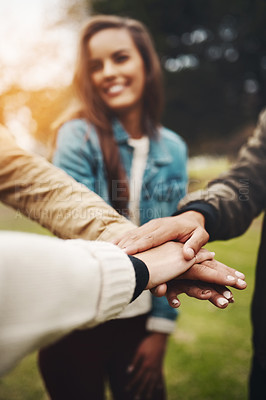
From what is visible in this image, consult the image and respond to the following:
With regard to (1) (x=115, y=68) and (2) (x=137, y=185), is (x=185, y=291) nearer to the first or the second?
(2) (x=137, y=185)

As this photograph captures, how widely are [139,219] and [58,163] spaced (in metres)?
0.31

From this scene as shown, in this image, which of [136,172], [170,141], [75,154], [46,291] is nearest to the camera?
[46,291]

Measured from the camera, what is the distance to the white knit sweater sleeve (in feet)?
1.26

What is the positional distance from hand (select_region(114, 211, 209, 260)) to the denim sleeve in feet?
1.08

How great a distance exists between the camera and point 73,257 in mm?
438

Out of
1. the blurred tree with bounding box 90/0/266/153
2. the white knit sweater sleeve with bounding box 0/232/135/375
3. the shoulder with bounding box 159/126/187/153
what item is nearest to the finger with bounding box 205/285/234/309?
the white knit sweater sleeve with bounding box 0/232/135/375

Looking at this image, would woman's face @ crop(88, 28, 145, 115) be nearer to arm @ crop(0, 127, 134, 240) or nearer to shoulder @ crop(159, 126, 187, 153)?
shoulder @ crop(159, 126, 187, 153)

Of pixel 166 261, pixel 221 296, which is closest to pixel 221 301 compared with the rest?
pixel 221 296

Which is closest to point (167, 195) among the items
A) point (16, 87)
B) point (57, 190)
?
point (57, 190)

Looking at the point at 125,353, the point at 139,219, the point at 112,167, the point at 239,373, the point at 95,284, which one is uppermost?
the point at 95,284

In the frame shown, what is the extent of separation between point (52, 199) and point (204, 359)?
1681mm

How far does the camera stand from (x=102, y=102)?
47.3 inches

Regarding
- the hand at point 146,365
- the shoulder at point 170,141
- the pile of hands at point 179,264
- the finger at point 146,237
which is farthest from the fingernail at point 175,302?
the shoulder at point 170,141

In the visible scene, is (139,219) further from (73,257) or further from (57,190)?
(73,257)
